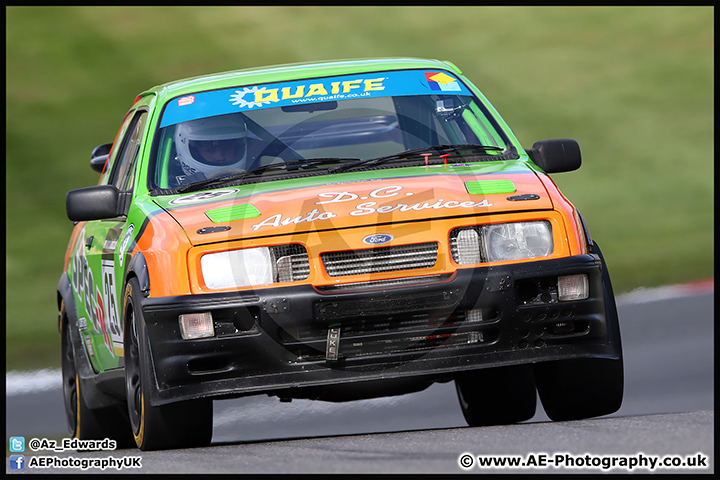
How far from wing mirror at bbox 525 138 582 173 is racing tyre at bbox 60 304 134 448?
302cm

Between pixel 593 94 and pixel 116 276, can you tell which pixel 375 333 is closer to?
pixel 116 276

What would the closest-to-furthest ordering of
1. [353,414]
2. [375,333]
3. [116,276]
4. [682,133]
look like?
[375,333], [116,276], [353,414], [682,133]

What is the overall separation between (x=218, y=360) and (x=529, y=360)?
1.35 meters

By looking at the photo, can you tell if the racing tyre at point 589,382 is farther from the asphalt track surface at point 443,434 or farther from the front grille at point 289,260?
the front grille at point 289,260

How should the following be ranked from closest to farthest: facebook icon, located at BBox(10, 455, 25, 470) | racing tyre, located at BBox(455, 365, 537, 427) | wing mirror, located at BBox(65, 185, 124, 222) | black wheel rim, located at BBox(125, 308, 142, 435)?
facebook icon, located at BBox(10, 455, 25, 470) < black wheel rim, located at BBox(125, 308, 142, 435) < wing mirror, located at BBox(65, 185, 124, 222) < racing tyre, located at BBox(455, 365, 537, 427)

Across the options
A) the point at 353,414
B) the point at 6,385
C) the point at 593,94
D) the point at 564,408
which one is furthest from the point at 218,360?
the point at 593,94

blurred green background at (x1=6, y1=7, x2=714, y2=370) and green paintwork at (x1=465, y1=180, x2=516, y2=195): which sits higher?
blurred green background at (x1=6, y1=7, x2=714, y2=370)

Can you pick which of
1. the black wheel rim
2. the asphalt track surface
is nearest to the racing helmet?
the black wheel rim

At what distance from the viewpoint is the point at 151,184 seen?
20.2 feet

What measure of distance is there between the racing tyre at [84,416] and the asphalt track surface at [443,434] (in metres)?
0.83

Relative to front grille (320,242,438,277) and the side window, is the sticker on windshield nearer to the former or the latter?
the side window

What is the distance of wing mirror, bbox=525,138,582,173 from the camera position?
633 cm

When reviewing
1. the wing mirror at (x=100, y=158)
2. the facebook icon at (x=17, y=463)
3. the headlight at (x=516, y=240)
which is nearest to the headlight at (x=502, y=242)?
the headlight at (x=516, y=240)

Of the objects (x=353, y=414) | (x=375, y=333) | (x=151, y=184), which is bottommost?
(x=353, y=414)
